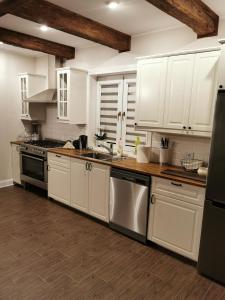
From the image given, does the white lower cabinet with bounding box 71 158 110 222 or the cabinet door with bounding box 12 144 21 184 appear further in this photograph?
the cabinet door with bounding box 12 144 21 184

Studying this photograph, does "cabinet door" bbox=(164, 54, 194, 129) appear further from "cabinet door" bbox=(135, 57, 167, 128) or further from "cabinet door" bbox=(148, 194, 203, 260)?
"cabinet door" bbox=(148, 194, 203, 260)

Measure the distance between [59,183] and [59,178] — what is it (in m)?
0.08

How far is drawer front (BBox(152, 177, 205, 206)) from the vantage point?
2266 millimetres

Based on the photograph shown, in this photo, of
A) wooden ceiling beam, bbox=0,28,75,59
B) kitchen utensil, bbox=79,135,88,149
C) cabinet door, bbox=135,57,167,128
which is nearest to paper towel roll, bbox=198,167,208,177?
cabinet door, bbox=135,57,167,128

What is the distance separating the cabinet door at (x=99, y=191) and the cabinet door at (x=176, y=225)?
2.29 ft

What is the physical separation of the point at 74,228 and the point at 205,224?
1.73m

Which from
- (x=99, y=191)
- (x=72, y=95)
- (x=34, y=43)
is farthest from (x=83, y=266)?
(x=34, y=43)

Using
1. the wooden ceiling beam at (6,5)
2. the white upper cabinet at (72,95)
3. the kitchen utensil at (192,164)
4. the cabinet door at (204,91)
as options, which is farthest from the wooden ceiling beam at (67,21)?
the kitchen utensil at (192,164)

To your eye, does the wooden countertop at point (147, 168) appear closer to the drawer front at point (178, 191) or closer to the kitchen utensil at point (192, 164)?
the drawer front at point (178, 191)

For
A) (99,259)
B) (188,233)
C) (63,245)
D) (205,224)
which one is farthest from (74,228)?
(205,224)

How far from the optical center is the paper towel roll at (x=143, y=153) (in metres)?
3.08

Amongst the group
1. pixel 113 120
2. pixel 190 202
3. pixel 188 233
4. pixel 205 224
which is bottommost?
pixel 188 233

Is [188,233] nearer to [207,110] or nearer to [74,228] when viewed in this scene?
[207,110]

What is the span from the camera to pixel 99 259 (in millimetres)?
2494
